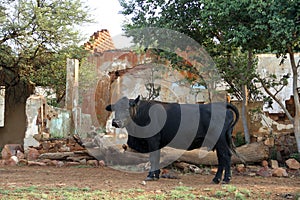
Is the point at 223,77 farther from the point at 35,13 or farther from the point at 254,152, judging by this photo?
the point at 35,13

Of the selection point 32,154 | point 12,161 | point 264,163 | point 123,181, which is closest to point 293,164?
point 264,163

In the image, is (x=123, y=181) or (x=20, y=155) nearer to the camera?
(x=123, y=181)

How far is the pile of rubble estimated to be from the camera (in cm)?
1044

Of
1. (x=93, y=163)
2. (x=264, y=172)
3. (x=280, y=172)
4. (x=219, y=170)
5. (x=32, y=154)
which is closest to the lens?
(x=219, y=170)

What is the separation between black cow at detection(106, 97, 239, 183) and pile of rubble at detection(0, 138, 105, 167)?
2537 millimetres

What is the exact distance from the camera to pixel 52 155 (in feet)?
35.0

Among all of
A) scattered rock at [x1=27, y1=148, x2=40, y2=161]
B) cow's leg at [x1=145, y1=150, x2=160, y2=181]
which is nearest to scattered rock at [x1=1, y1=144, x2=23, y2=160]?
scattered rock at [x1=27, y1=148, x2=40, y2=161]

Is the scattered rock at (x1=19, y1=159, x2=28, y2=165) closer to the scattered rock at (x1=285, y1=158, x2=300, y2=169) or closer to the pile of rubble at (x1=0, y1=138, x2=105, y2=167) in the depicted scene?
the pile of rubble at (x1=0, y1=138, x2=105, y2=167)

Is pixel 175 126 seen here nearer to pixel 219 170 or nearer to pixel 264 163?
pixel 219 170

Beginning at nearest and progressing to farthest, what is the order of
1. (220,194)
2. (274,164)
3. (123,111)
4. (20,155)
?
(220,194) < (123,111) < (274,164) < (20,155)

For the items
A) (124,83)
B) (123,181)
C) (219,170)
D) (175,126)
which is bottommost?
(123,181)

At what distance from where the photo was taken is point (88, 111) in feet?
46.9

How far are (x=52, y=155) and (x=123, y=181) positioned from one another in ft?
11.9

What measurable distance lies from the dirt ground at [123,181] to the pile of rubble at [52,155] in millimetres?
498
